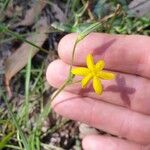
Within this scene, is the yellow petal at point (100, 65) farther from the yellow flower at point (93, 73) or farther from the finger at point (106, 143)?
the finger at point (106, 143)

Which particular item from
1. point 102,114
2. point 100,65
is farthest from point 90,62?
point 102,114

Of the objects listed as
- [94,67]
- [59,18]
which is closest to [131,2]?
[59,18]

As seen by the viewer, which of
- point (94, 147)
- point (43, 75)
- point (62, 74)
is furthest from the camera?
point (43, 75)

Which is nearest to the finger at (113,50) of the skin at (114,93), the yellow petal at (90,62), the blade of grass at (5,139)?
the skin at (114,93)

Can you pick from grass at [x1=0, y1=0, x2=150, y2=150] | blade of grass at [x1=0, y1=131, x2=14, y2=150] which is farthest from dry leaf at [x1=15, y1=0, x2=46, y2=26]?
blade of grass at [x1=0, y1=131, x2=14, y2=150]

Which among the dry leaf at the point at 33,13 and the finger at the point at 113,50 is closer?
the finger at the point at 113,50

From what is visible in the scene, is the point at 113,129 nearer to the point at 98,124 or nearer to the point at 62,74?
the point at 98,124
